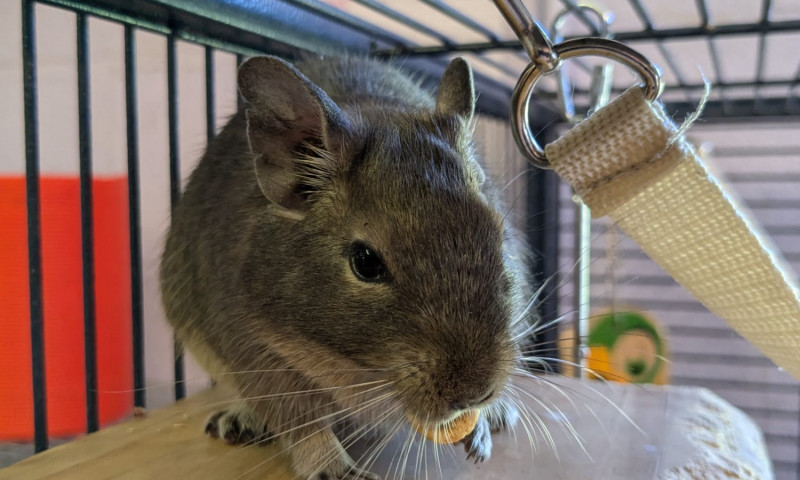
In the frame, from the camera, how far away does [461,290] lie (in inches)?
34.5

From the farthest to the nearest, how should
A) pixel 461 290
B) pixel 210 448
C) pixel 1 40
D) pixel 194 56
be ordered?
pixel 194 56 → pixel 1 40 → pixel 210 448 → pixel 461 290

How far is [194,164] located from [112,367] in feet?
2.15

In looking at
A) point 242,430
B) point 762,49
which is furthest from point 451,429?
point 762,49

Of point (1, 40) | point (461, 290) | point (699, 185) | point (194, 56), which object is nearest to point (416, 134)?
point (461, 290)

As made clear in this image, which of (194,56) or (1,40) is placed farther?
(194,56)

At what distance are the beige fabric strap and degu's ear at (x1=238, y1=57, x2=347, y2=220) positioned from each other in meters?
0.36

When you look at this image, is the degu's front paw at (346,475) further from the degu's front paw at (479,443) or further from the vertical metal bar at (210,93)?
the vertical metal bar at (210,93)

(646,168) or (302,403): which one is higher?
(646,168)

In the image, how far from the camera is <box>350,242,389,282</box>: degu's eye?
94cm

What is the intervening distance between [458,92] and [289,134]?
1.11 feet

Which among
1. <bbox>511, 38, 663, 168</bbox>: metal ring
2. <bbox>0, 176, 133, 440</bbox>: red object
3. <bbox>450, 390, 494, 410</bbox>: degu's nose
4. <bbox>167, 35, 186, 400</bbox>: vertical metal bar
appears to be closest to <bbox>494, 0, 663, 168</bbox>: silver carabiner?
<bbox>511, 38, 663, 168</bbox>: metal ring

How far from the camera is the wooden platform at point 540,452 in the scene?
1.10 m

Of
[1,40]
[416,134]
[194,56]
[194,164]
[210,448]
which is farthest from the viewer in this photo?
[194,56]

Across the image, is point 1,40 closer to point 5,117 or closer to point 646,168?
point 5,117
